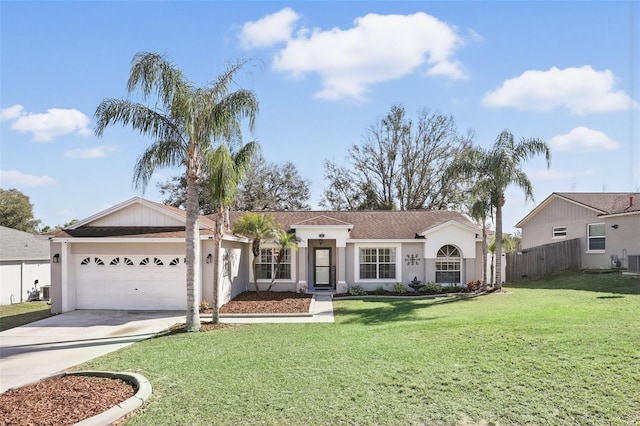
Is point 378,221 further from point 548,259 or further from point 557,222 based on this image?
point 557,222

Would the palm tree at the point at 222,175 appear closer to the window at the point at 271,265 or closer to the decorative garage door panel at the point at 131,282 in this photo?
the decorative garage door panel at the point at 131,282

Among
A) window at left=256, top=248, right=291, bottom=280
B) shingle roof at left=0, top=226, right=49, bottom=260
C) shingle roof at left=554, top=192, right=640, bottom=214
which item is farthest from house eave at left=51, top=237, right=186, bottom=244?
shingle roof at left=554, top=192, right=640, bottom=214

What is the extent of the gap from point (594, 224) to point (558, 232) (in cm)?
297

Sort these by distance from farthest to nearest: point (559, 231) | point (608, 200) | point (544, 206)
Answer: point (544, 206), point (559, 231), point (608, 200)

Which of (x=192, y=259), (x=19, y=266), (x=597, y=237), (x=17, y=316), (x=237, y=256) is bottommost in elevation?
(x=17, y=316)

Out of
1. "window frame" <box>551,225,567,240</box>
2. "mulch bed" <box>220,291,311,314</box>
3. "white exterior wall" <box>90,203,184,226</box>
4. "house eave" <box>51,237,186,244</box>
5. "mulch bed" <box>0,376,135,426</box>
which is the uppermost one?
"white exterior wall" <box>90,203,184,226</box>

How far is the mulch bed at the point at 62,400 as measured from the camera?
19.9ft

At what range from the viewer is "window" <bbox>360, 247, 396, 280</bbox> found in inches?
838

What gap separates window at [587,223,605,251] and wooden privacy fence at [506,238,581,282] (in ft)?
2.10

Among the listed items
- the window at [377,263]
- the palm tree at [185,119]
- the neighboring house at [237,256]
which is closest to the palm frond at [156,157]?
the palm tree at [185,119]

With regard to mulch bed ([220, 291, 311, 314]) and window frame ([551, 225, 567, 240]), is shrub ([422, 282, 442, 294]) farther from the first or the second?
window frame ([551, 225, 567, 240])

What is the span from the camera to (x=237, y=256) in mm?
20109

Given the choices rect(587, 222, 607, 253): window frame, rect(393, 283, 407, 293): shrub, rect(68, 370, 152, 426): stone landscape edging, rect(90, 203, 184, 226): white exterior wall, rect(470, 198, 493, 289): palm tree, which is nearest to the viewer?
rect(68, 370, 152, 426): stone landscape edging

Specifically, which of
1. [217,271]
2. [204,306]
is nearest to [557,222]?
[204,306]
